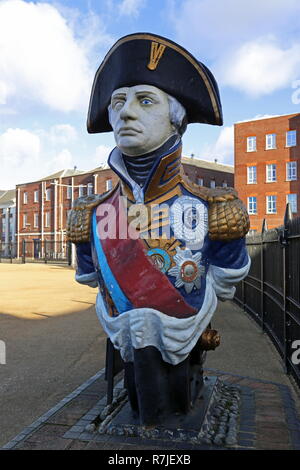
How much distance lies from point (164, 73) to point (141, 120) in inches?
13.4

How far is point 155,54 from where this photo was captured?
2.53m

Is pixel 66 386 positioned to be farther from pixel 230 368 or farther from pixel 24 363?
pixel 230 368

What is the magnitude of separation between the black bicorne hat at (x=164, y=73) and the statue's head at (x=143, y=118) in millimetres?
53

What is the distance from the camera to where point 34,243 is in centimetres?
3881

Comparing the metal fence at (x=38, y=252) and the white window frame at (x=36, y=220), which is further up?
the white window frame at (x=36, y=220)

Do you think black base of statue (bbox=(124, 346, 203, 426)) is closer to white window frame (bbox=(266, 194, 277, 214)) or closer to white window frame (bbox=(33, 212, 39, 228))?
white window frame (bbox=(266, 194, 277, 214))

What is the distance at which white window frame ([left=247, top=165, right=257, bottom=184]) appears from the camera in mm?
28922

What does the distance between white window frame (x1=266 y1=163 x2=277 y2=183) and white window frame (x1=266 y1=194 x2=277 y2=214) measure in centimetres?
109

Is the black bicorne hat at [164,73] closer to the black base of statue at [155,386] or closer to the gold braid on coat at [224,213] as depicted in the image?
the gold braid on coat at [224,213]

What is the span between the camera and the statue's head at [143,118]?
98.6 inches

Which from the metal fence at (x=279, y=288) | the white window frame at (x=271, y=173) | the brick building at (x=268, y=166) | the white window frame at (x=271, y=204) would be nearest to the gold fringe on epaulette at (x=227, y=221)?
the metal fence at (x=279, y=288)

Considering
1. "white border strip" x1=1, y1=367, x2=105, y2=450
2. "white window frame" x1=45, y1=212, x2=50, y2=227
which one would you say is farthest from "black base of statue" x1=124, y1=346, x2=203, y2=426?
"white window frame" x1=45, y1=212, x2=50, y2=227
